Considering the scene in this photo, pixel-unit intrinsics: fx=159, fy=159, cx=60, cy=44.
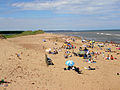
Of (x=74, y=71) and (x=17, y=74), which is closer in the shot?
(x=17, y=74)

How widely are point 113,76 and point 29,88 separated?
720cm

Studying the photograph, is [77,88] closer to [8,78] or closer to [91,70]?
[8,78]

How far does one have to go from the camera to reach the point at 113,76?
12094 millimetres

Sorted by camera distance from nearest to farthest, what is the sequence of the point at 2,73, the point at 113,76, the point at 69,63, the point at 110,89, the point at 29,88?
the point at 29,88 < the point at 2,73 < the point at 110,89 < the point at 113,76 < the point at 69,63

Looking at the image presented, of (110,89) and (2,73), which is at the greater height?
(2,73)

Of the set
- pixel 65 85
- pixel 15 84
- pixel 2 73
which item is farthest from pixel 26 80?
pixel 65 85

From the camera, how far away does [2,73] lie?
8711mm

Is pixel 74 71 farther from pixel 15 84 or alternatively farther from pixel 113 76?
pixel 15 84

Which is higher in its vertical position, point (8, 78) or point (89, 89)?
point (8, 78)

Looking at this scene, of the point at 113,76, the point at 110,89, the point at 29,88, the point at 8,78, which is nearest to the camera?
the point at 29,88

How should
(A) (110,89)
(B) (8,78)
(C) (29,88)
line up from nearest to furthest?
(C) (29,88) < (B) (8,78) < (A) (110,89)

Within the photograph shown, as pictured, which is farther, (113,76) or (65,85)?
(113,76)

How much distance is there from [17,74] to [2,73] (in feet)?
2.66

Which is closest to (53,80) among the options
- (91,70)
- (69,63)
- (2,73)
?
(2,73)
